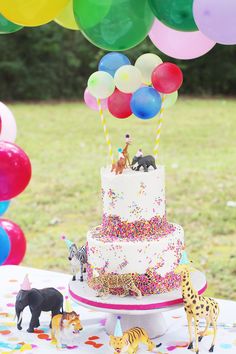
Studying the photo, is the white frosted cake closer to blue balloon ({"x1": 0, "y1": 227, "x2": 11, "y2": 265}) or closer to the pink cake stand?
the pink cake stand

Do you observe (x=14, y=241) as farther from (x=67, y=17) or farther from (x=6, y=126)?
(x=67, y=17)

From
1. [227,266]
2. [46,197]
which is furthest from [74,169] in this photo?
[227,266]

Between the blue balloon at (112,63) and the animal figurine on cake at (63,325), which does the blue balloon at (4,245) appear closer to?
the animal figurine on cake at (63,325)

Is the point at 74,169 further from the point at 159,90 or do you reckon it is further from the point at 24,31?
the point at 24,31

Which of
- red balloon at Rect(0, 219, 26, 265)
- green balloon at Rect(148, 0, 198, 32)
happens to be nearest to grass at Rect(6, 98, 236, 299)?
red balloon at Rect(0, 219, 26, 265)

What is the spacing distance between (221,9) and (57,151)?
20.2 feet

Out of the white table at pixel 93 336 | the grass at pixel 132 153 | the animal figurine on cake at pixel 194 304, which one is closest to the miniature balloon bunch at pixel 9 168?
the white table at pixel 93 336

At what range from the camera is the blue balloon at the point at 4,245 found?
9.69 feet

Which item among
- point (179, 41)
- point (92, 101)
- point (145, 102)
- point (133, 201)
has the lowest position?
point (133, 201)

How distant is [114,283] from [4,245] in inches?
32.9

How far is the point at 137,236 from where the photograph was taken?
91.8 inches

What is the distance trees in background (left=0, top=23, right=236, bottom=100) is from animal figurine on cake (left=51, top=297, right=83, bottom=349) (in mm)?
10494

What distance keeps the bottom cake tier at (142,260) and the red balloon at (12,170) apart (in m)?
0.49

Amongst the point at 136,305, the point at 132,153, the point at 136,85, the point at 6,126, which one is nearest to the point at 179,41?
the point at 136,85
